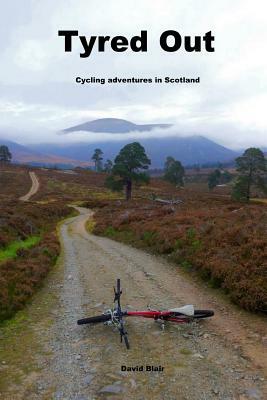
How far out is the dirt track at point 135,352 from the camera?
8469mm

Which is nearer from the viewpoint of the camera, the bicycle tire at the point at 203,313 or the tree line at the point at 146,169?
the bicycle tire at the point at 203,313

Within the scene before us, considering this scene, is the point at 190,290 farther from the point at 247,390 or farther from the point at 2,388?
the point at 2,388

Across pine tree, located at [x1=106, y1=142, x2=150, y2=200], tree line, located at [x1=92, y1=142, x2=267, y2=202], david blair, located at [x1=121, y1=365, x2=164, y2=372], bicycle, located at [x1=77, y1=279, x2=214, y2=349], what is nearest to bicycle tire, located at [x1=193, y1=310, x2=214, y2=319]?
bicycle, located at [x1=77, y1=279, x2=214, y2=349]

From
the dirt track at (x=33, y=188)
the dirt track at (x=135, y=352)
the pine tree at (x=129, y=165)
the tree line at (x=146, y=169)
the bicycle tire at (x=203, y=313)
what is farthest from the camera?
the dirt track at (x=33, y=188)

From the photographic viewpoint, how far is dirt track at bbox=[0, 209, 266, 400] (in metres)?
8.47

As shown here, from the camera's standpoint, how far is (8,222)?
3284 cm

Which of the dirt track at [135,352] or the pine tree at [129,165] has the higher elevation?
the pine tree at [129,165]

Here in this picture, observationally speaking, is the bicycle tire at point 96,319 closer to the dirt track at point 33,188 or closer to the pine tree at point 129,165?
the pine tree at point 129,165

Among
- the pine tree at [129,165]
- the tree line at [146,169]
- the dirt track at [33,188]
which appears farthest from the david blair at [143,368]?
the dirt track at [33,188]

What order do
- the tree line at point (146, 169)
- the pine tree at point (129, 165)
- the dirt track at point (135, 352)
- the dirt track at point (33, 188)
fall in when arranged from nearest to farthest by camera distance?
the dirt track at point (135, 352) → the tree line at point (146, 169) → the pine tree at point (129, 165) → the dirt track at point (33, 188)

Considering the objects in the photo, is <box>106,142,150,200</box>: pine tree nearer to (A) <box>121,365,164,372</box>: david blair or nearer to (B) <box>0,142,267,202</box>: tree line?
(B) <box>0,142,267,202</box>: tree line

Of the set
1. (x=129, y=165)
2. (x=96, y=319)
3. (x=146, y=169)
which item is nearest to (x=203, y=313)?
(x=96, y=319)

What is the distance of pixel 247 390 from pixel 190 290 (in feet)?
25.1

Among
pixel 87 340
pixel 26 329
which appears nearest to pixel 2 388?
pixel 87 340
